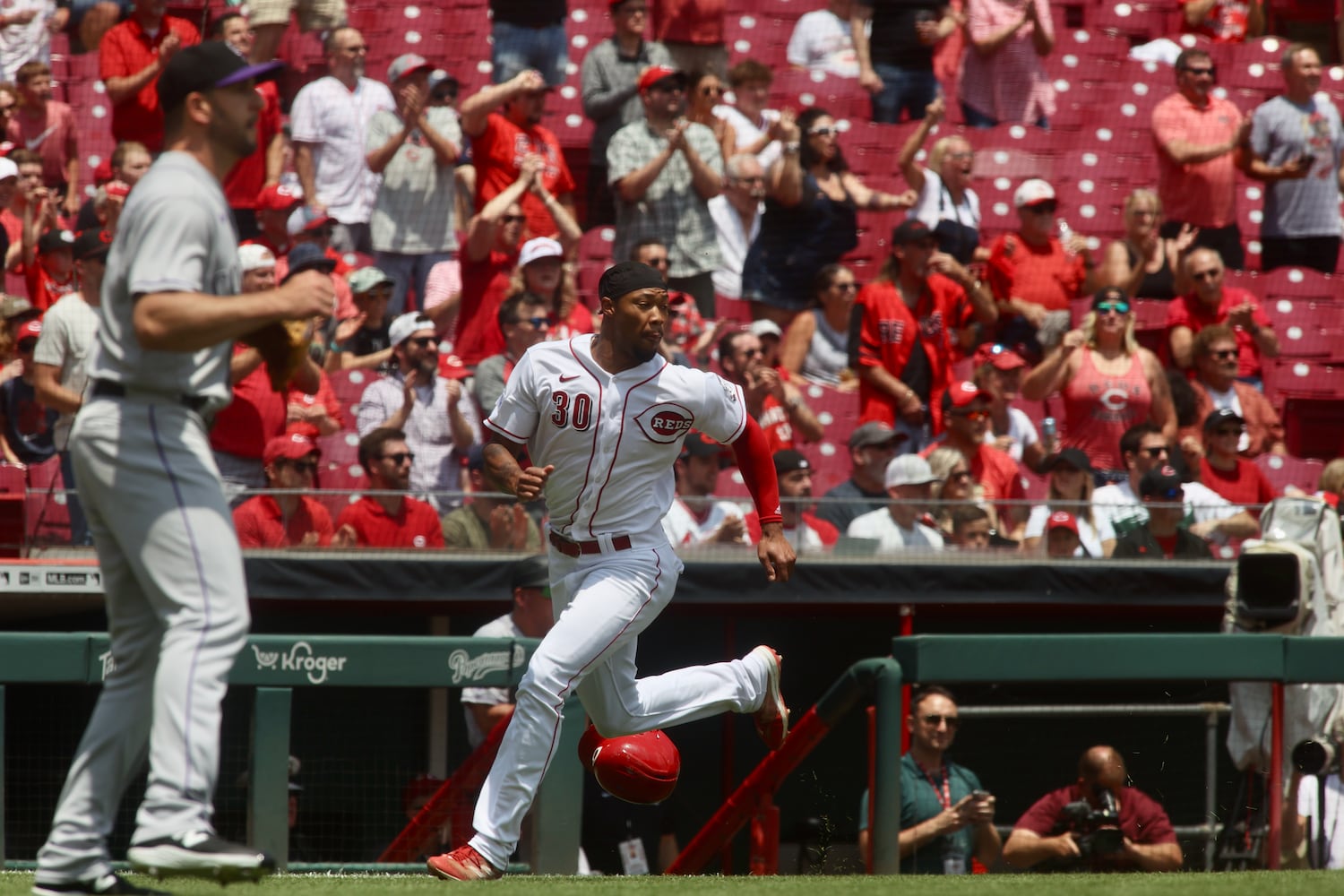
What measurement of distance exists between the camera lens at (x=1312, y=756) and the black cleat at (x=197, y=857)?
401 cm

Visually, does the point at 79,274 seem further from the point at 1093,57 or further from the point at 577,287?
the point at 1093,57

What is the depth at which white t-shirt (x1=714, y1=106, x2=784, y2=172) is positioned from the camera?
10.4m

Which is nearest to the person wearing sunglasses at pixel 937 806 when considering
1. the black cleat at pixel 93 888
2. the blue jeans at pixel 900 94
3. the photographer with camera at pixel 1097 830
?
the photographer with camera at pixel 1097 830

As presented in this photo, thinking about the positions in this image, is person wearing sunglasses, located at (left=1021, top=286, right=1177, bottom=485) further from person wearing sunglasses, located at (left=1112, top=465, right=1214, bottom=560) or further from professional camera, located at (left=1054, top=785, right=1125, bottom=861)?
professional camera, located at (left=1054, top=785, right=1125, bottom=861)

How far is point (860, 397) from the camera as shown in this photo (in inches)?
366

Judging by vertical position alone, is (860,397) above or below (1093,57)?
below

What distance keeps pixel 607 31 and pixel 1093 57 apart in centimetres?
390

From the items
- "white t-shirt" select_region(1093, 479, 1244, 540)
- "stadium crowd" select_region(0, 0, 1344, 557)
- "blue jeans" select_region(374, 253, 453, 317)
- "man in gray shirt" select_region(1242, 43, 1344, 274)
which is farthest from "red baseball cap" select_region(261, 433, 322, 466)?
"man in gray shirt" select_region(1242, 43, 1344, 274)

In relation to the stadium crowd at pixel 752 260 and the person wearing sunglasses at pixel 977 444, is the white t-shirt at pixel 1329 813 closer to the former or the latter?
the stadium crowd at pixel 752 260

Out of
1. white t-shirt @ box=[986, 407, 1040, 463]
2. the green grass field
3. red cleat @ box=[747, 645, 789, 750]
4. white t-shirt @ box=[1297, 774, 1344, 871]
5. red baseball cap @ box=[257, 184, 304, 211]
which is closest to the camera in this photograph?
the green grass field

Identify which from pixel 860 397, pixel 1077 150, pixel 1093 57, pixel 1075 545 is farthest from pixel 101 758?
pixel 1093 57

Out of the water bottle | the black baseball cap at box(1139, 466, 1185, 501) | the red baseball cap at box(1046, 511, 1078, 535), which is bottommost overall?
the red baseball cap at box(1046, 511, 1078, 535)

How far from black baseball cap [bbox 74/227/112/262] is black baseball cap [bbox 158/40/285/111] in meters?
3.72

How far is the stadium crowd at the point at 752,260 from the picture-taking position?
25.0 feet
